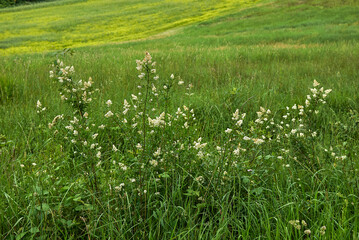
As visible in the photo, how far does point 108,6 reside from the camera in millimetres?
46438

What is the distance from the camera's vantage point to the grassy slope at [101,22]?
1059 inches

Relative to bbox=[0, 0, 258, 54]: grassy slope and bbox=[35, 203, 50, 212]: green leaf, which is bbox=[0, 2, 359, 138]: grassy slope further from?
bbox=[0, 0, 258, 54]: grassy slope

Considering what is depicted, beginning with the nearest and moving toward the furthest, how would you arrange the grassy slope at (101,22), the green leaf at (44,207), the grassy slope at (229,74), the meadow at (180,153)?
the green leaf at (44,207)
the meadow at (180,153)
the grassy slope at (229,74)
the grassy slope at (101,22)

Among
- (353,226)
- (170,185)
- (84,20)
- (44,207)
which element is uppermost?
(84,20)

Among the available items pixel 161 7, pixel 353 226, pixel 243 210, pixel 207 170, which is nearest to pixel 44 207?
pixel 207 170

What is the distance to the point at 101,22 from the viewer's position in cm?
3534

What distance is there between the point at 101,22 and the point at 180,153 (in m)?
36.4

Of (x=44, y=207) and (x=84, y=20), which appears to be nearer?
(x=44, y=207)

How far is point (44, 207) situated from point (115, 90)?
3.19m

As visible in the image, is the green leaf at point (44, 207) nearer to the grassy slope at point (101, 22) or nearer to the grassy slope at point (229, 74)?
the grassy slope at point (229, 74)

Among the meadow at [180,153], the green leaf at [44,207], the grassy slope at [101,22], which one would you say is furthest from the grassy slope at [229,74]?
the grassy slope at [101,22]

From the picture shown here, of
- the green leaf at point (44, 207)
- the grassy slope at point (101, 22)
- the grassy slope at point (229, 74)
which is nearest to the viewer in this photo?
the green leaf at point (44, 207)

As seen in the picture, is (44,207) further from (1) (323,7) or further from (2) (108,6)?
(2) (108,6)

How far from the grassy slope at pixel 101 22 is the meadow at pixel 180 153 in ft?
69.6
